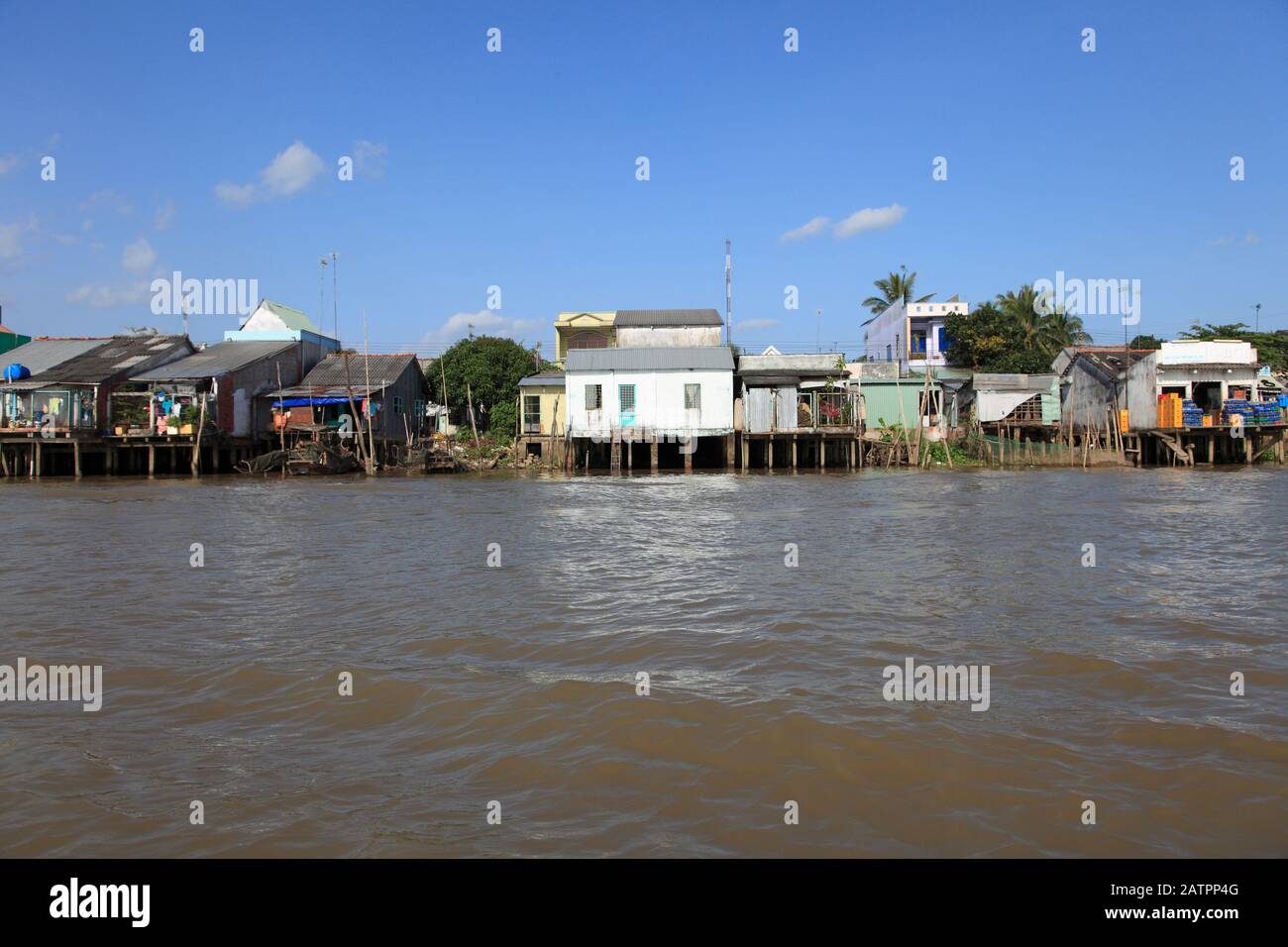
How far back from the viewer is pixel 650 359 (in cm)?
3403

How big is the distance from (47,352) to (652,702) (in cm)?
4159

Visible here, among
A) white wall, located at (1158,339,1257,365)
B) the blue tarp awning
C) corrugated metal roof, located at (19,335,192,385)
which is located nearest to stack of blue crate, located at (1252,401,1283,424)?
white wall, located at (1158,339,1257,365)

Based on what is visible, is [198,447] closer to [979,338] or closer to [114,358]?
[114,358]

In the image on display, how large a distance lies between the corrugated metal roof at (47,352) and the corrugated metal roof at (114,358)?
410mm

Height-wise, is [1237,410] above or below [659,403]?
below

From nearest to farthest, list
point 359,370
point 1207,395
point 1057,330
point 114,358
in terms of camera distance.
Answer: point 1207,395
point 114,358
point 359,370
point 1057,330

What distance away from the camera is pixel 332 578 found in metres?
10.7

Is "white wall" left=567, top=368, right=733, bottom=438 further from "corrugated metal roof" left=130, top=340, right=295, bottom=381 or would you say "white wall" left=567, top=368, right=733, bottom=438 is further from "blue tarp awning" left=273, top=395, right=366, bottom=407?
"corrugated metal roof" left=130, top=340, right=295, bottom=381

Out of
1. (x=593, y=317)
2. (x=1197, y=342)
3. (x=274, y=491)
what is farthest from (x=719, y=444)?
(x=1197, y=342)

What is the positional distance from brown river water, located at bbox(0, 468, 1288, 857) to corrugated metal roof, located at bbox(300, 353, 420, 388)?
25.3m

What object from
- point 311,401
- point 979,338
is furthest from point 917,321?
point 311,401

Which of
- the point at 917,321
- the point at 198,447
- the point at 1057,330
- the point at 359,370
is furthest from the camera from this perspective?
the point at 1057,330
